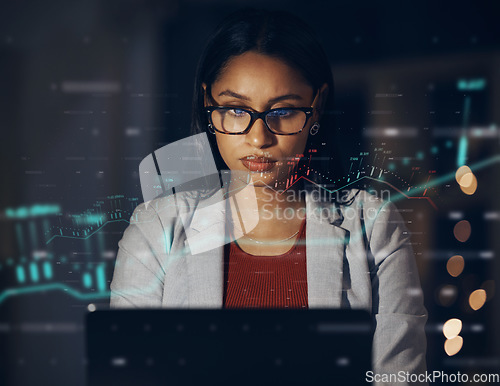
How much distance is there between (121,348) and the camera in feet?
2.15

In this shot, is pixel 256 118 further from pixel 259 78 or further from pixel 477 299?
pixel 477 299

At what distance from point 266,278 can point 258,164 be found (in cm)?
34

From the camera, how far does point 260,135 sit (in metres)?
1.00

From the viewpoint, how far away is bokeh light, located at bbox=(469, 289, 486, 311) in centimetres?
110

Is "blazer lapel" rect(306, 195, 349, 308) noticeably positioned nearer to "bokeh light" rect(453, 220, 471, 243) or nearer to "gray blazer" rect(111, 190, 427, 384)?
"gray blazer" rect(111, 190, 427, 384)

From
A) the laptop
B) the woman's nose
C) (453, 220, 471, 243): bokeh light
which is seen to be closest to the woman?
the woman's nose

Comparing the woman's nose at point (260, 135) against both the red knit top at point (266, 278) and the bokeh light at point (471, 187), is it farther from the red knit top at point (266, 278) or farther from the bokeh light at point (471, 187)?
the bokeh light at point (471, 187)

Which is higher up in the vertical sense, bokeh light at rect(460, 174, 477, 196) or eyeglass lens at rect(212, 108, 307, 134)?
eyeglass lens at rect(212, 108, 307, 134)

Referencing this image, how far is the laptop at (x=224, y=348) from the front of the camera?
Result: 0.65 meters

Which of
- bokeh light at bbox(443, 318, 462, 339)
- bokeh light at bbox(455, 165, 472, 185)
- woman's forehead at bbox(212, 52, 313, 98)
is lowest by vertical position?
bokeh light at bbox(443, 318, 462, 339)

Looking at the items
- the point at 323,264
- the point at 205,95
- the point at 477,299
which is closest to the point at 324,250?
the point at 323,264

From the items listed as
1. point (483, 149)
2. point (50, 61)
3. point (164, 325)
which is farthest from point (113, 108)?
point (483, 149)

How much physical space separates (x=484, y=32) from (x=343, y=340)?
884 millimetres

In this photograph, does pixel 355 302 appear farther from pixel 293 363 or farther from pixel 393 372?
pixel 293 363
